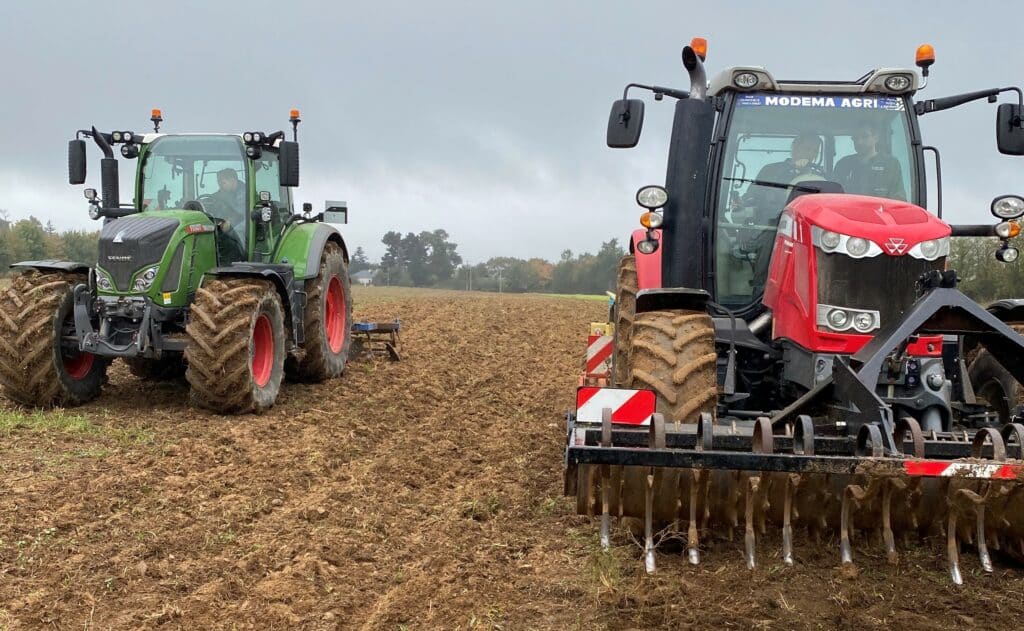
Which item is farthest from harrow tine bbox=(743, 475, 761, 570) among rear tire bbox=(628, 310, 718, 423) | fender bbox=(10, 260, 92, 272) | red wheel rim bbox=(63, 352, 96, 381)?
fender bbox=(10, 260, 92, 272)

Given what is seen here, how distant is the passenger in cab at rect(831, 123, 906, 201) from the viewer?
16.6 feet

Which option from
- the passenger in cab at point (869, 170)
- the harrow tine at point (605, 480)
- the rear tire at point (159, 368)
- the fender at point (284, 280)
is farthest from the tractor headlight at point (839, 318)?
the rear tire at point (159, 368)

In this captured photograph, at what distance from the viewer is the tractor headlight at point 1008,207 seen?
4.33m

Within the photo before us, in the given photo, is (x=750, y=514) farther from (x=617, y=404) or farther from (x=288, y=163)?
(x=288, y=163)

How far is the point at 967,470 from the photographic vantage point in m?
2.83

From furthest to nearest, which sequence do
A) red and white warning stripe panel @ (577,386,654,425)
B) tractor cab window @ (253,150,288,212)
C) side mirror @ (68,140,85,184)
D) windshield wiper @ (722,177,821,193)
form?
tractor cab window @ (253,150,288,212)
side mirror @ (68,140,85,184)
windshield wiper @ (722,177,821,193)
red and white warning stripe panel @ (577,386,654,425)

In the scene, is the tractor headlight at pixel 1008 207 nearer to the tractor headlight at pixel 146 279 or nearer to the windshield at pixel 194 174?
the tractor headlight at pixel 146 279

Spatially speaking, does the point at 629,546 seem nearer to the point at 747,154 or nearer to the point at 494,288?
the point at 747,154

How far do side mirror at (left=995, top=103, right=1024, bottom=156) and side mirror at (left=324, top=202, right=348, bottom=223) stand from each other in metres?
6.28

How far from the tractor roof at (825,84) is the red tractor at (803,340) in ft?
0.05

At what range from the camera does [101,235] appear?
22.9 ft

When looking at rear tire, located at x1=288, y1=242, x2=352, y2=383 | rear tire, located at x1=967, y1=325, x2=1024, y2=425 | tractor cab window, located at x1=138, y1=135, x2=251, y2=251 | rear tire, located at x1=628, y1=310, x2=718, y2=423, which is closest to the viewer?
rear tire, located at x1=628, y1=310, x2=718, y2=423

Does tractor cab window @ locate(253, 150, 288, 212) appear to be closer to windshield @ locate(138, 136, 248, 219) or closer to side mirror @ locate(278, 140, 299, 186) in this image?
windshield @ locate(138, 136, 248, 219)

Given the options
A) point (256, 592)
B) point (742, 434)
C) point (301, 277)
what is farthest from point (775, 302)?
point (301, 277)
